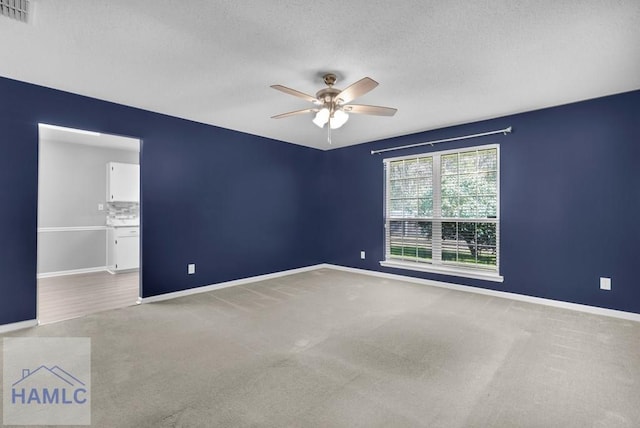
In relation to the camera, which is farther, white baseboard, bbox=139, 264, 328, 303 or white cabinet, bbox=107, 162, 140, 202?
white cabinet, bbox=107, 162, 140, 202

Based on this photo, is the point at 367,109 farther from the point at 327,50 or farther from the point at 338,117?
the point at 327,50

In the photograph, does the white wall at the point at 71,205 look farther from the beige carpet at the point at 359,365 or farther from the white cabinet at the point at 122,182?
the beige carpet at the point at 359,365

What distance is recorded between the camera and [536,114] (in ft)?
13.1

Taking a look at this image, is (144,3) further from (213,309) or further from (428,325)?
(428,325)

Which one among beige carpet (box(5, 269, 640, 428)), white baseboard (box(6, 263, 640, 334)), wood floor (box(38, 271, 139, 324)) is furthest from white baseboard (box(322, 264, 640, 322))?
wood floor (box(38, 271, 139, 324))

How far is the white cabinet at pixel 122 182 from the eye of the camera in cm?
603

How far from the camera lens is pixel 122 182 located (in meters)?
6.13

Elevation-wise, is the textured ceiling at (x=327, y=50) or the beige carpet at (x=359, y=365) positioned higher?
the textured ceiling at (x=327, y=50)

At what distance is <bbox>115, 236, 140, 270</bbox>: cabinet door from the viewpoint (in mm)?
5844

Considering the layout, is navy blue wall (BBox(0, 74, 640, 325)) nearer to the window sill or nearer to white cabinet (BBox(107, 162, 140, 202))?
the window sill

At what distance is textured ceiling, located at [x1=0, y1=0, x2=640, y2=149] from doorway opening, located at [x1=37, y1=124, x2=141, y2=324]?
2.91 meters

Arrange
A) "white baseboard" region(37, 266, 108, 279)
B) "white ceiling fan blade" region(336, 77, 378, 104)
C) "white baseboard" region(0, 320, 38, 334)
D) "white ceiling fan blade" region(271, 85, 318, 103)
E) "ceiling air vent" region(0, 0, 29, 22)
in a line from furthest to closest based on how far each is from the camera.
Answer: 1. "white baseboard" region(37, 266, 108, 279)
2. "white baseboard" region(0, 320, 38, 334)
3. "white ceiling fan blade" region(271, 85, 318, 103)
4. "white ceiling fan blade" region(336, 77, 378, 104)
5. "ceiling air vent" region(0, 0, 29, 22)

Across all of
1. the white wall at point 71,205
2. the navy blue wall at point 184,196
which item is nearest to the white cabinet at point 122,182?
the white wall at point 71,205

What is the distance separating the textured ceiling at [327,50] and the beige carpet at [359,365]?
2474 millimetres
